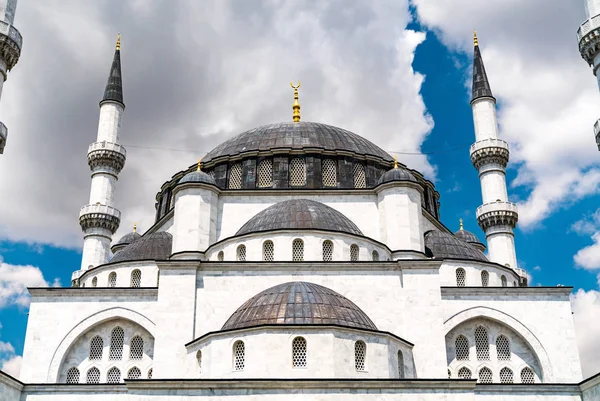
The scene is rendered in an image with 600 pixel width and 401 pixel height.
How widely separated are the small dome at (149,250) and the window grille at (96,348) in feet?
9.31

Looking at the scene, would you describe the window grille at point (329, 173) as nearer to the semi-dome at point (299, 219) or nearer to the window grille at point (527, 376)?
the semi-dome at point (299, 219)

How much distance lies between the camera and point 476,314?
17.8 metres

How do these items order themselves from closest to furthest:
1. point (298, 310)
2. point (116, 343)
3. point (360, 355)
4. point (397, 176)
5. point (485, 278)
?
point (360, 355)
point (298, 310)
point (116, 343)
point (397, 176)
point (485, 278)

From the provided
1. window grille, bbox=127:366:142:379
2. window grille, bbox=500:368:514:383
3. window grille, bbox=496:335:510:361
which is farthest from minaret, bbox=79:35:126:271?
window grille, bbox=500:368:514:383

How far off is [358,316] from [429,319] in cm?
254

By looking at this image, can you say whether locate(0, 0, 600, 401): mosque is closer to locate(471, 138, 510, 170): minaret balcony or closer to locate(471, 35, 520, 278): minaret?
locate(471, 35, 520, 278): minaret

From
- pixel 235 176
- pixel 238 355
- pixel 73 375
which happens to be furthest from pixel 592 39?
pixel 73 375

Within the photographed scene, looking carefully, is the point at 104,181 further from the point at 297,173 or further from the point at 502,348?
the point at 502,348

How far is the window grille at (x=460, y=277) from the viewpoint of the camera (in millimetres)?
19750

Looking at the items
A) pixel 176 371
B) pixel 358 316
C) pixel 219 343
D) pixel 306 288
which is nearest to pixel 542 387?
pixel 358 316

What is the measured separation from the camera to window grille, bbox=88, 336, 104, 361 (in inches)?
698

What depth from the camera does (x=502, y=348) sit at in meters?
17.8

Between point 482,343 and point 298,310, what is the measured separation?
21.8ft

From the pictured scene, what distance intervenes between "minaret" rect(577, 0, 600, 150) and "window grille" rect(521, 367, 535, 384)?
646cm
